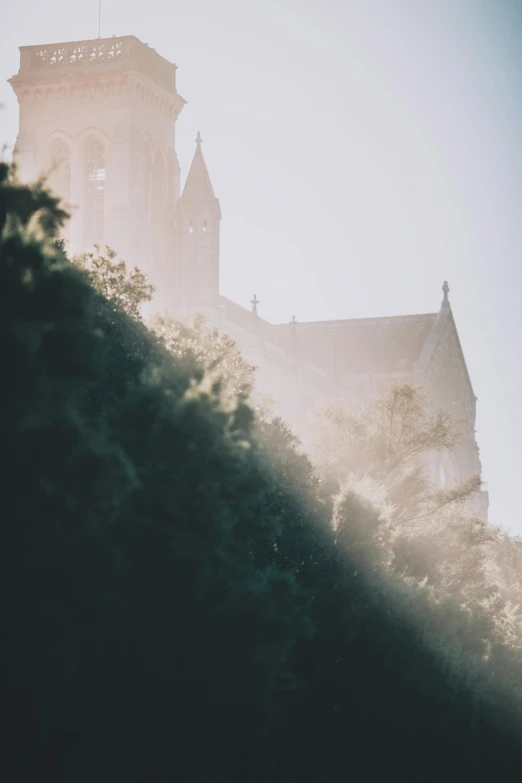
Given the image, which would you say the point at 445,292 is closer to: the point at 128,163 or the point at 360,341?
the point at 360,341

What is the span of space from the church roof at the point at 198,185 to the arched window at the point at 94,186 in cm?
411

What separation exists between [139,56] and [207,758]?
49251 millimetres

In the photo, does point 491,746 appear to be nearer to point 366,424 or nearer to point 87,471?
point 366,424

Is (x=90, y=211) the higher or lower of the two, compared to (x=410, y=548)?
higher

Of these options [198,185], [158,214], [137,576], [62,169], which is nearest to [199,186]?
[198,185]

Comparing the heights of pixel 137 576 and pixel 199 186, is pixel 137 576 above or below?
below

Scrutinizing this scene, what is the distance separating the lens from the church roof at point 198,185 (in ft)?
208

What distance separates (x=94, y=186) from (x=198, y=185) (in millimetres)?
5195

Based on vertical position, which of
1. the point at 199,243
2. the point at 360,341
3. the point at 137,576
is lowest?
the point at 137,576

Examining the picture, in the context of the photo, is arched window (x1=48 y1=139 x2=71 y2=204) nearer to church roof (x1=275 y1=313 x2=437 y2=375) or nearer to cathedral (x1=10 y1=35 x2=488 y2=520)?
cathedral (x1=10 y1=35 x2=488 y2=520)

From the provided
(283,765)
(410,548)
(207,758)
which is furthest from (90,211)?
(207,758)

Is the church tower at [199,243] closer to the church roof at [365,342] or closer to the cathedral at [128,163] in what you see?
the cathedral at [128,163]

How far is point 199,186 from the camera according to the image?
6378 cm

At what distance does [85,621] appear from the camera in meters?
15.4
